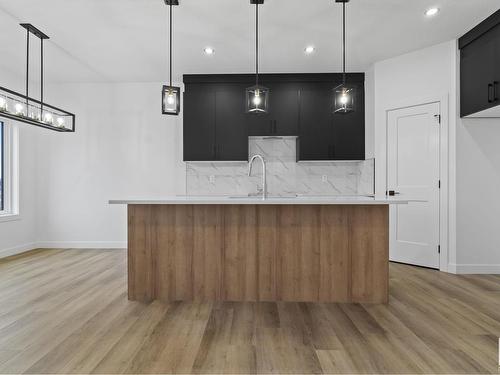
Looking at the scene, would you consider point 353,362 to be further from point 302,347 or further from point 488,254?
point 488,254

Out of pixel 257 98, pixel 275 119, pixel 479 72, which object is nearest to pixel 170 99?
pixel 257 98

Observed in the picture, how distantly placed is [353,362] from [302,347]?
323mm

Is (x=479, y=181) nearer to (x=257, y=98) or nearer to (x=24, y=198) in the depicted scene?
(x=257, y=98)

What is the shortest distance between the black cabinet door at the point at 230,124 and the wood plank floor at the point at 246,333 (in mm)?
2496

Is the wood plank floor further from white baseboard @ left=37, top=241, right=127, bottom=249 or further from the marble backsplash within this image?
the marble backsplash

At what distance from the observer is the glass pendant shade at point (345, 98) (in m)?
2.80

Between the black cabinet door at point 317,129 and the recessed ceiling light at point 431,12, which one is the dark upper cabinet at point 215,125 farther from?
the recessed ceiling light at point 431,12

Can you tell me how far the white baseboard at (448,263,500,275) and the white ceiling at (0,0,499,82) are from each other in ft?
8.95

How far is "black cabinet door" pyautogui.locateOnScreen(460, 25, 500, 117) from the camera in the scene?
329 centimetres

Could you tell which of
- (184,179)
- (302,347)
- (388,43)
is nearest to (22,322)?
(302,347)

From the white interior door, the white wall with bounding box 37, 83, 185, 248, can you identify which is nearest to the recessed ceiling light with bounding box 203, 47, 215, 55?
the white wall with bounding box 37, 83, 185, 248

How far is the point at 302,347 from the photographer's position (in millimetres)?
2051

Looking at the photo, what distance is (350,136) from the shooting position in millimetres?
4879

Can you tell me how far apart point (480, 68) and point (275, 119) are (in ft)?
8.42
